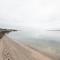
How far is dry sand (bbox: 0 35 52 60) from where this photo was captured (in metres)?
1.22

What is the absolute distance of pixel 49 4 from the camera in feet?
4.08

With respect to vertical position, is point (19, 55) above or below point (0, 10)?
below

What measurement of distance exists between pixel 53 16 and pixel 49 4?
13 centimetres

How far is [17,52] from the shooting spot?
4.19 ft

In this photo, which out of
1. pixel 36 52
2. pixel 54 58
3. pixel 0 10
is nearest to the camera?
pixel 54 58

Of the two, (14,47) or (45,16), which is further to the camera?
(14,47)

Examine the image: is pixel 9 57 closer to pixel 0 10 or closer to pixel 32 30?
pixel 32 30

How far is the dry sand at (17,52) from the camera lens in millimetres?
1217

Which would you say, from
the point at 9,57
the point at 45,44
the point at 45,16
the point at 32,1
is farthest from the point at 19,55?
the point at 32,1

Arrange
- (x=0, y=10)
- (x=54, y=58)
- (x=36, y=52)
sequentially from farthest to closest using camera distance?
(x=0, y=10) → (x=36, y=52) → (x=54, y=58)

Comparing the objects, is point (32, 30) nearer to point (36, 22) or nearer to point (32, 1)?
point (36, 22)

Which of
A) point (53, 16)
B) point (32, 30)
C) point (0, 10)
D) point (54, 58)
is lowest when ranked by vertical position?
point (54, 58)

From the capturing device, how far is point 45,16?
1.25 metres

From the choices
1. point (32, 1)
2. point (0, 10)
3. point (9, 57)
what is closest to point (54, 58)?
point (9, 57)
